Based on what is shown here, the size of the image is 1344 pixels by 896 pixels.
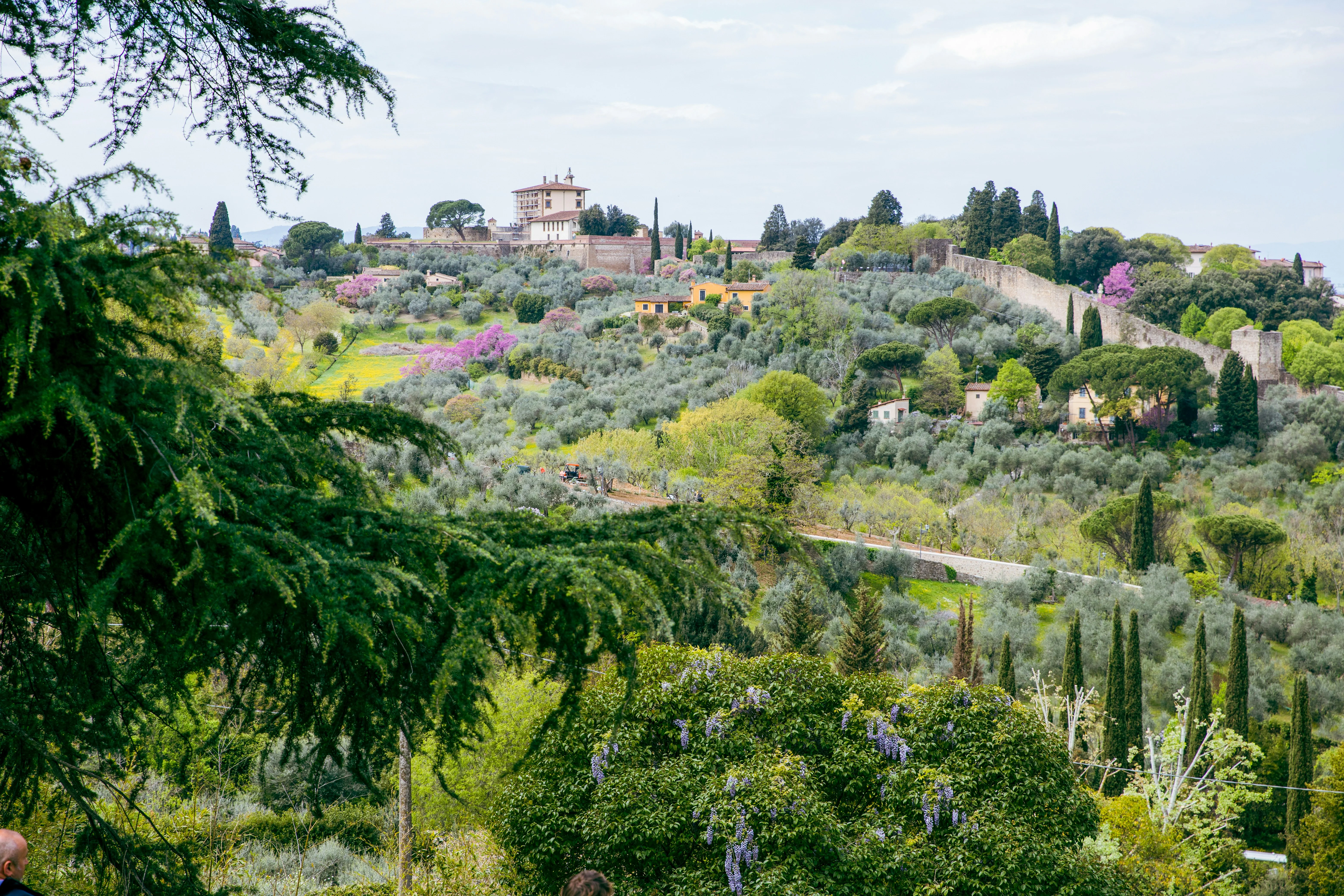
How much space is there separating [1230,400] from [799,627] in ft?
86.6

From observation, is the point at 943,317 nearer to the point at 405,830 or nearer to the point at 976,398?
the point at 976,398

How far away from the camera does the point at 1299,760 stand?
708 inches

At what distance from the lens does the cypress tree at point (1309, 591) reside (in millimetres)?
27453

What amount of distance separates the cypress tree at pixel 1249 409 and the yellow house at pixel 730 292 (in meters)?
23.1

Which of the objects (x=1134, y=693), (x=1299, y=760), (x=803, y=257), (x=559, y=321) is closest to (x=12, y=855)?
(x=1299, y=760)

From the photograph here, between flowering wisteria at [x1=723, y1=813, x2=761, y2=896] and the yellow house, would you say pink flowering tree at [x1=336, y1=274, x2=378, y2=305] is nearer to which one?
the yellow house

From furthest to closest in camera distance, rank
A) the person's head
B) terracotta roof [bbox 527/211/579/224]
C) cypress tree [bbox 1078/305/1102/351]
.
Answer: terracotta roof [bbox 527/211/579/224], cypress tree [bbox 1078/305/1102/351], the person's head

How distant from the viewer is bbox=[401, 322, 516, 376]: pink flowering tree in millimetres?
46062

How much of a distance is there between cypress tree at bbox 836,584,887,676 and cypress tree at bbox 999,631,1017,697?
2.32m

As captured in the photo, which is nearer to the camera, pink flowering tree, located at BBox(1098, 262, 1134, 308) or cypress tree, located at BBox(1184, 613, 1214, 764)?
cypress tree, located at BBox(1184, 613, 1214, 764)

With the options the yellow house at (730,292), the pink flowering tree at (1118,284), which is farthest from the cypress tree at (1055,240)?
the yellow house at (730,292)

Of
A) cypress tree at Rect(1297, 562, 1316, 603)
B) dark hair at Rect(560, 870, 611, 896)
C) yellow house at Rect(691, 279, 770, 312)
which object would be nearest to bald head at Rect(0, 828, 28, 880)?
dark hair at Rect(560, 870, 611, 896)

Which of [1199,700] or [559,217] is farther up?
[559,217]

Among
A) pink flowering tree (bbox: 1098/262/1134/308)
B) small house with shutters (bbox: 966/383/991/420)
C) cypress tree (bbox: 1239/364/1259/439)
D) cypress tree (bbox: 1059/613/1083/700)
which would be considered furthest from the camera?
pink flowering tree (bbox: 1098/262/1134/308)
